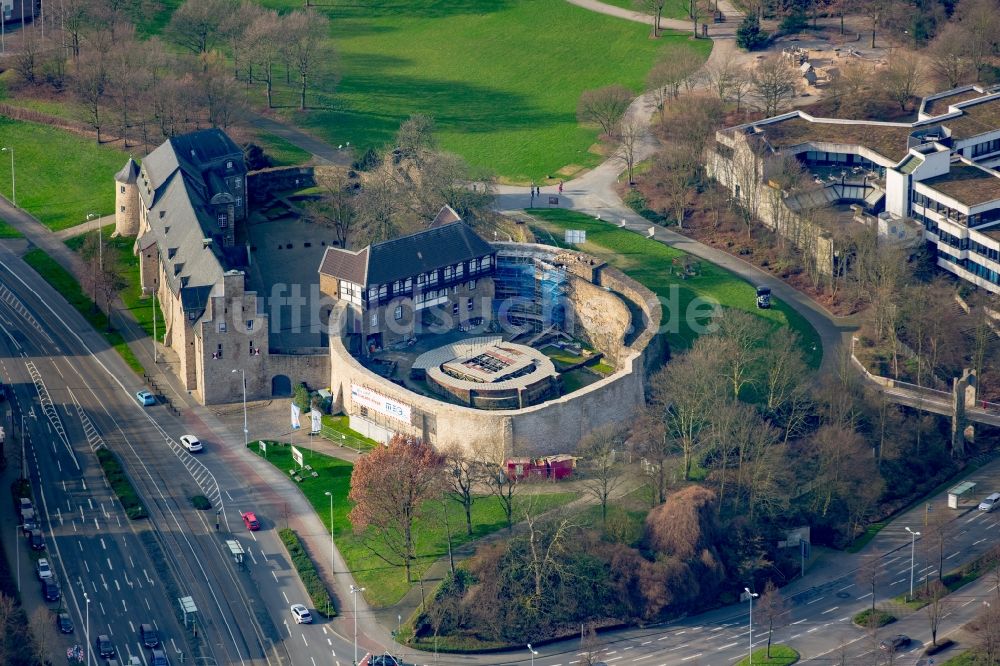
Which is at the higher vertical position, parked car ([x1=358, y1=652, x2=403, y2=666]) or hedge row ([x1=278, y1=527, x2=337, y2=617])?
hedge row ([x1=278, y1=527, x2=337, y2=617])

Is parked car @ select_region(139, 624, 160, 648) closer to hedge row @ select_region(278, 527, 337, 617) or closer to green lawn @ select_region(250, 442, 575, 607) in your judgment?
hedge row @ select_region(278, 527, 337, 617)

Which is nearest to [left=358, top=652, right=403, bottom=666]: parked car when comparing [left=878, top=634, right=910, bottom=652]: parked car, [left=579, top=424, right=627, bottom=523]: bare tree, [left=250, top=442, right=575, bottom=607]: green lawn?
[left=250, top=442, right=575, bottom=607]: green lawn

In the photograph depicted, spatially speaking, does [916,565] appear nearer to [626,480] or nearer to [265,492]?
[626,480]

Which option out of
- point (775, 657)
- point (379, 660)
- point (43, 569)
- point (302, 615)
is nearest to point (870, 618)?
point (775, 657)

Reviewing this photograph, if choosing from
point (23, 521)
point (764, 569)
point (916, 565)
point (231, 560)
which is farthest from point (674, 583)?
point (23, 521)

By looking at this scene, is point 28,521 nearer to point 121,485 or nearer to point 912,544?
point 121,485
